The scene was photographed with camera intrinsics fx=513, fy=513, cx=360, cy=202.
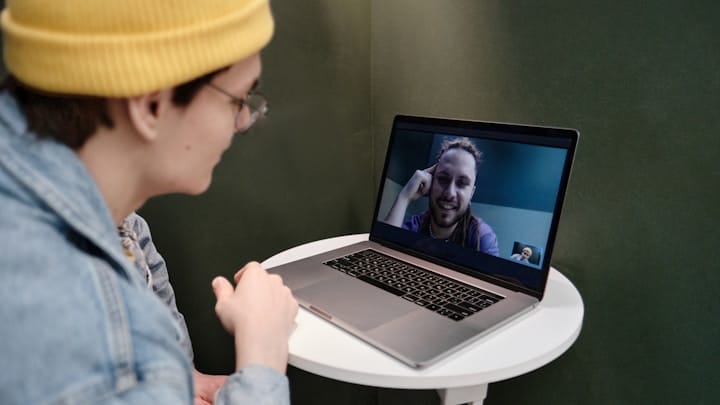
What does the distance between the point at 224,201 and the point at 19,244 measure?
0.74 meters

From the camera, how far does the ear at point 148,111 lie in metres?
0.54

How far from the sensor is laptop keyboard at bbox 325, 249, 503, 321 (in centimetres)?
84

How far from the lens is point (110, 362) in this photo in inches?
17.7

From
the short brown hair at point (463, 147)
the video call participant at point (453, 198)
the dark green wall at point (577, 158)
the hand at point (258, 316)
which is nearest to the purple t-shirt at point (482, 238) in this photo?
the video call participant at point (453, 198)

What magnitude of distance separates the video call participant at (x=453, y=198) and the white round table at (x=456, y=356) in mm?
173

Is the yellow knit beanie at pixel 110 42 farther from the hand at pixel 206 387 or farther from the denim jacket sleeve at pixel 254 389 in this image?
the hand at pixel 206 387

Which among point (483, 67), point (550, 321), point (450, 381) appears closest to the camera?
point (450, 381)

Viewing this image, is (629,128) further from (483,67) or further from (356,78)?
A: (356,78)

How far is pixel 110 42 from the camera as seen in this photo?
50 centimetres

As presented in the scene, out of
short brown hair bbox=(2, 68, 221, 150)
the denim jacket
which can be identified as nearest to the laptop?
the denim jacket

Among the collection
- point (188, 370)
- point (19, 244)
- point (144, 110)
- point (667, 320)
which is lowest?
point (667, 320)

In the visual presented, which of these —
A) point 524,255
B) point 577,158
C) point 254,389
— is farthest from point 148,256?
point 577,158

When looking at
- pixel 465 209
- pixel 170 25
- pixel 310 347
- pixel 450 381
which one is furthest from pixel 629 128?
pixel 170 25

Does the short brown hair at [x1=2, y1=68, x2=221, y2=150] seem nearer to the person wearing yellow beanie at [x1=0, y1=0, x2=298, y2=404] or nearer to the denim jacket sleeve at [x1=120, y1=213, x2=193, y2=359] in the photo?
the person wearing yellow beanie at [x1=0, y1=0, x2=298, y2=404]
